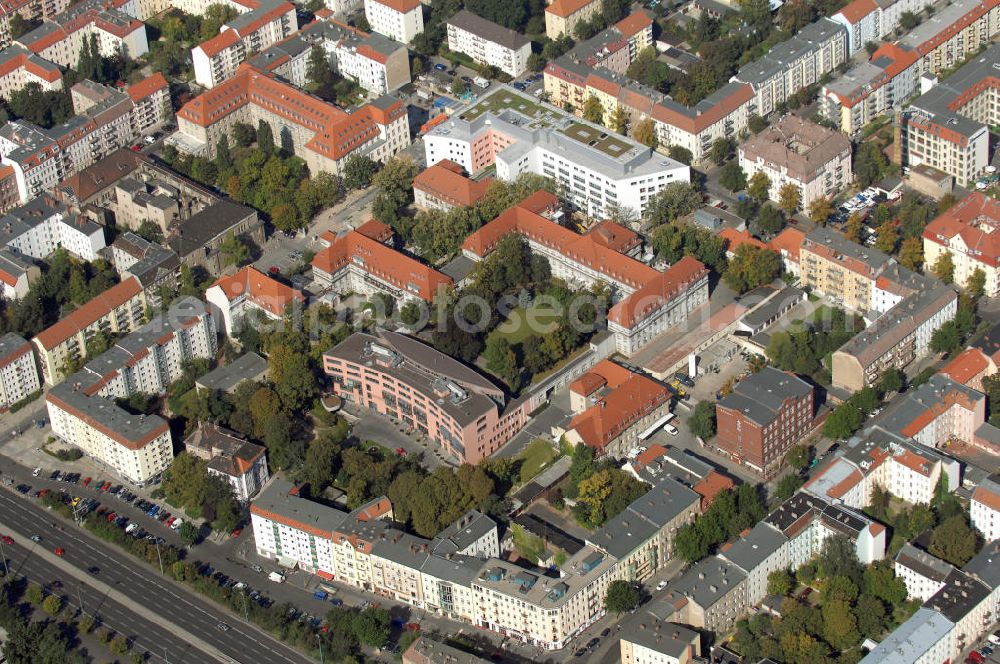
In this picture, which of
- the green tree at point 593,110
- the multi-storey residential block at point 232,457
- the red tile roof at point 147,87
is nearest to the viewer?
the multi-storey residential block at point 232,457

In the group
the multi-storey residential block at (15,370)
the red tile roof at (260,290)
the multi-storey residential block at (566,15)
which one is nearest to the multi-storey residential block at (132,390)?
the red tile roof at (260,290)

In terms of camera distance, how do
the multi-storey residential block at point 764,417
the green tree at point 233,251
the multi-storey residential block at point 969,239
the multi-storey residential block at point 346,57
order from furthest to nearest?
the multi-storey residential block at point 346,57 < the green tree at point 233,251 < the multi-storey residential block at point 969,239 < the multi-storey residential block at point 764,417

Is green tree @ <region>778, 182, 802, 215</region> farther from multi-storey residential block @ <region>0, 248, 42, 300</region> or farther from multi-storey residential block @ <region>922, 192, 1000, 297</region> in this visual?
multi-storey residential block @ <region>0, 248, 42, 300</region>

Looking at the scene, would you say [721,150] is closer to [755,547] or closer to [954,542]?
[755,547]

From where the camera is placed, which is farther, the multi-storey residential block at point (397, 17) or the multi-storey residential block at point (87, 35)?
the multi-storey residential block at point (87, 35)

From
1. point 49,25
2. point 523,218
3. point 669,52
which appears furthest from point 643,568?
point 49,25

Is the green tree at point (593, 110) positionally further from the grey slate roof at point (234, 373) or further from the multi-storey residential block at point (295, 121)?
the grey slate roof at point (234, 373)
